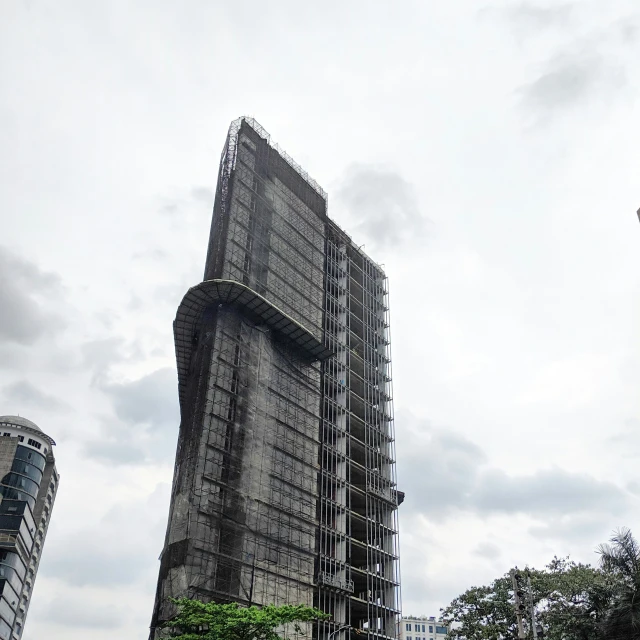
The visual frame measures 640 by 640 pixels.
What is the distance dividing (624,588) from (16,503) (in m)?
87.2

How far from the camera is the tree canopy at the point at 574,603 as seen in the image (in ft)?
141

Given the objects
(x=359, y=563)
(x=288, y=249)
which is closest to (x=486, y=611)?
(x=359, y=563)

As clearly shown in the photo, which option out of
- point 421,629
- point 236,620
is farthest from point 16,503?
point 421,629

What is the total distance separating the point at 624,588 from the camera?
43.1 meters

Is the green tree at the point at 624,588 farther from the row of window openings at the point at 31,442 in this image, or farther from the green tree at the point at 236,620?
the row of window openings at the point at 31,442

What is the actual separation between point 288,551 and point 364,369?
32.0 metres

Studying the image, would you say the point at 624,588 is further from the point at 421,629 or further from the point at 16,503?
the point at 421,629

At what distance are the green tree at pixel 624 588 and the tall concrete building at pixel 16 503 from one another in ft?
Answer: 278

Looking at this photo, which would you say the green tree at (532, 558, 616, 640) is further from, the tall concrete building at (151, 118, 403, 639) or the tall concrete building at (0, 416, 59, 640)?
the tall concrete building at (0, 416, 59, 640)

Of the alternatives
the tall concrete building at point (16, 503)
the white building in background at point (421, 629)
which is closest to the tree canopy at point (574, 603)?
the tall concrete building at point (16, 503)

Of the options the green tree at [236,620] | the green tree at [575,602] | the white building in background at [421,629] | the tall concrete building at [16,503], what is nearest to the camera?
the green tree at [236,620]

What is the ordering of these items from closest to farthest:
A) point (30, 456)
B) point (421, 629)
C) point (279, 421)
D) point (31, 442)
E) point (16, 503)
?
point (279, 421), point (16, 503), point (30, 456), point (31, 442), point (421, 629)

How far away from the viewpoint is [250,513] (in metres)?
57.6

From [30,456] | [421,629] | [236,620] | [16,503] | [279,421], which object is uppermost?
[30,456]
